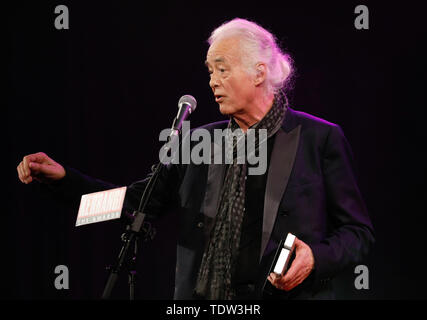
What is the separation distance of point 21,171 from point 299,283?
98 centimetres

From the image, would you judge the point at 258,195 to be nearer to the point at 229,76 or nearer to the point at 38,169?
the point at 229,76

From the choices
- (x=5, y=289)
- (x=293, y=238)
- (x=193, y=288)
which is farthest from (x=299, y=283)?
(x=5, y=289)

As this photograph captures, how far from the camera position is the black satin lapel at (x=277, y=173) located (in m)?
1.75

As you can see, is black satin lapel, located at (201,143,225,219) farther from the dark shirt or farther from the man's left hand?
the man's left hand

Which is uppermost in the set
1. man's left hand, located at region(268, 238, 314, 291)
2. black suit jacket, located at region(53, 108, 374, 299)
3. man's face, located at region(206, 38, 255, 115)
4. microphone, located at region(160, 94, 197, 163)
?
Result: man's face, located at region(206, 38, 255, 115)

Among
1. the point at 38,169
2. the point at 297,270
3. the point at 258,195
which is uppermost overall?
the point at 38,169

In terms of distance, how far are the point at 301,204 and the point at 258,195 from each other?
0.49 ft

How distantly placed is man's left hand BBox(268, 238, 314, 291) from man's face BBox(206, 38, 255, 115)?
0.61 meters

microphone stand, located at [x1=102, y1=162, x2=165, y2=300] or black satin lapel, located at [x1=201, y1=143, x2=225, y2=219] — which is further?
black satin lapel, located at [x1=201, y1=143, x2=225, y2=219]

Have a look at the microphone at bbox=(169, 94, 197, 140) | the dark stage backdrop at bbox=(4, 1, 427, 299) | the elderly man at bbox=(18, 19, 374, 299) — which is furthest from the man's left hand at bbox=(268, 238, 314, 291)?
the dark stage backdrop at bbox=(4, 1, 427, 299)

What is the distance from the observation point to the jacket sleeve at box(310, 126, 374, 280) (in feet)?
5.43

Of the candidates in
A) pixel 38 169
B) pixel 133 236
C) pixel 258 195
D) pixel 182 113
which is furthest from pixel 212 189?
pixel 38 169

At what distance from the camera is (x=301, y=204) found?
1.78 m

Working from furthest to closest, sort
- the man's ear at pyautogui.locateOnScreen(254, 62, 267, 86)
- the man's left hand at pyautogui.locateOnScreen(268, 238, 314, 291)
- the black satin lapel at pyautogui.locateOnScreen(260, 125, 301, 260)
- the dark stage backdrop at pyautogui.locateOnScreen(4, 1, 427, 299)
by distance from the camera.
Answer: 1. the dark stage backdrop at pyautogui.locateOnScreen(4, 1, 427, 299)
2. the man's ear at pyautogui.locateOnScreen(254, 62, 267, 86)
3. the black satin lapel at pyautogui.locateOnScreen(260, 125, 301, 260)
4. the man's left hand at pyautogui.locateOnScreen(268, 238, 314, 291)
